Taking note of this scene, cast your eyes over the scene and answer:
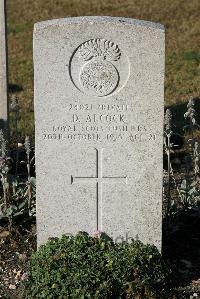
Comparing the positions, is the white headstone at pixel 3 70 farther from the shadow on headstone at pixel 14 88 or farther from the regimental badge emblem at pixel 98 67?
the shadow on headstone at pixel 14 88

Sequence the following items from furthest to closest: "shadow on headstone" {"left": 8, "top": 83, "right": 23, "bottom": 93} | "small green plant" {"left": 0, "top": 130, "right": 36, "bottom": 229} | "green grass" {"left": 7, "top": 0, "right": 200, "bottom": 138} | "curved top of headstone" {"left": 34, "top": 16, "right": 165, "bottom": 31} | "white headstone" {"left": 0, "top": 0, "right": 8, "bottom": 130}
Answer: "shadow on headstone" {"left": 8, "top": 83, "right": 23, "bottom": 93}
"green grass" {"left": 7, "top": 0, "right": 200, "bottom": 138}
"white headstone" {"left": 0, "top": 0, "right": 8, "bottom": 130}
"small green plant" {"left": 0, "top": 130, "right": 36, "bottom": 229}
"curved top of headstone" {"left": 34, "top": 16, "right": 165, "bottom": 31}

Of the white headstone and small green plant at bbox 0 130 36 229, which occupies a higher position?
the white headstone

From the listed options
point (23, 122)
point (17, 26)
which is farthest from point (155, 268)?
point (17, 26)

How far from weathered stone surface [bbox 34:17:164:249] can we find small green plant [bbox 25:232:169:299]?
198 mm

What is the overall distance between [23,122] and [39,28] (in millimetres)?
4635

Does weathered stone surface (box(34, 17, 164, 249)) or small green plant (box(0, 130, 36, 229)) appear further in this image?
small green plant (box(0, 130, 36, 229))

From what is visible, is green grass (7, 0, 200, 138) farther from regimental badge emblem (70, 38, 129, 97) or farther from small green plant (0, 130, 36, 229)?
regimental badge emblem (70, 38, 129, 97)

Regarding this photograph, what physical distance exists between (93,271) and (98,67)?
4.97 feet

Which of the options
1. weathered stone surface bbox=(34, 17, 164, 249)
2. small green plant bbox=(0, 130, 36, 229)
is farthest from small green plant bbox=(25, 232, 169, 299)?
small green plant bbox=(0, 130, 36, 229)

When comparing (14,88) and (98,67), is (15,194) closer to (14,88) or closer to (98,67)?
(98,67)

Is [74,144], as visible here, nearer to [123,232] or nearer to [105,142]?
[105,142]

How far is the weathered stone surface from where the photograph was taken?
205 inches

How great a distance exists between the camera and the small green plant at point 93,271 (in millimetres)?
5203

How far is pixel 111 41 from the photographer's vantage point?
5.20 m
